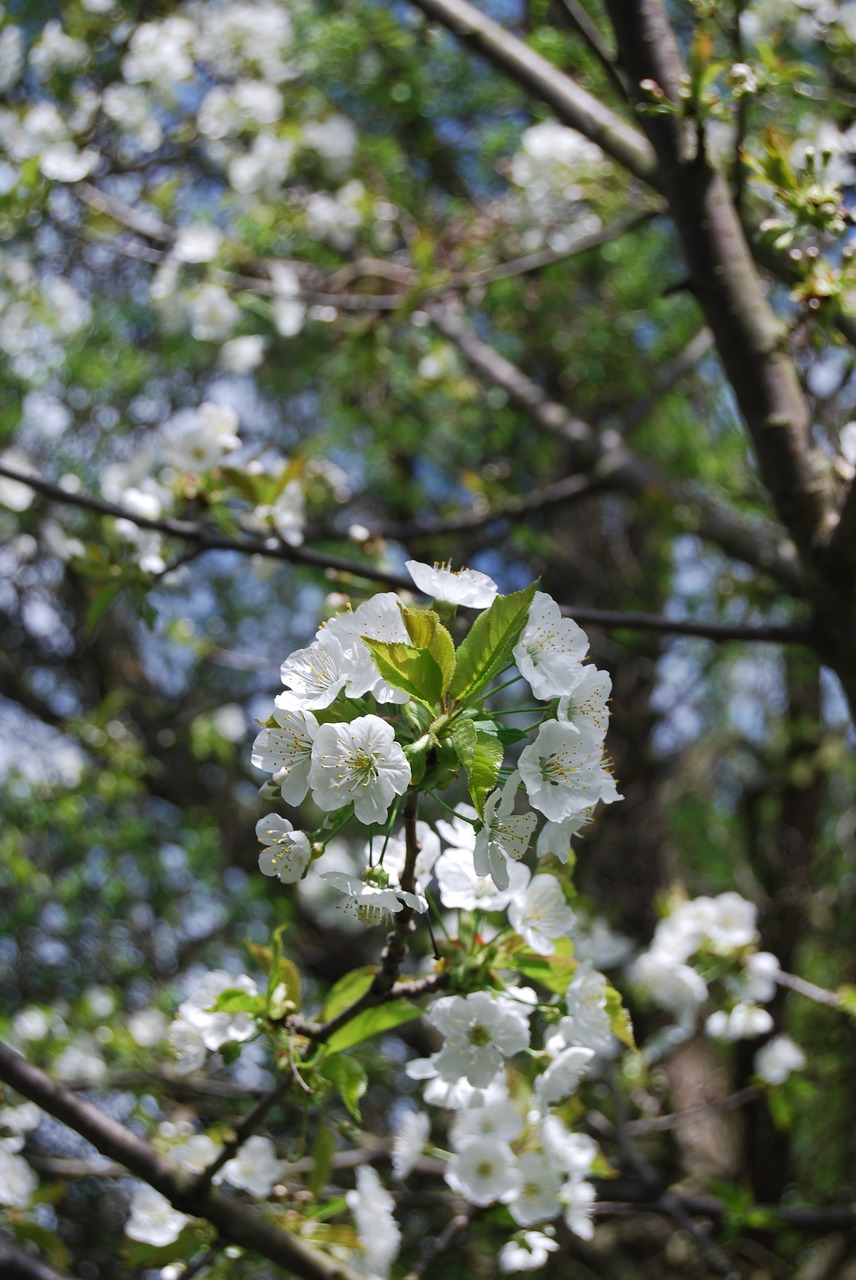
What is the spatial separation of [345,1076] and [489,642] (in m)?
0.52

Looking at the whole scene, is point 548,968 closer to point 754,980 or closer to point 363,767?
point 363,767

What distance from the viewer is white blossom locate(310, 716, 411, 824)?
88 cm

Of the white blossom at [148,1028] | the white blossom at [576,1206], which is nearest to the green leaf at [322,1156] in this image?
the white blossom at [576,1206]

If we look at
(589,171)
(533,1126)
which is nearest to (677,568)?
(589,171)

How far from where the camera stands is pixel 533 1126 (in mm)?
1519

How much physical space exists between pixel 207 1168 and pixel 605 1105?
5.42ft

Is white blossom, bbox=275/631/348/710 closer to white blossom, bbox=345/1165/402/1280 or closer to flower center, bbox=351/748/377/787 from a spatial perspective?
flower center, bbox=351/748/377/787

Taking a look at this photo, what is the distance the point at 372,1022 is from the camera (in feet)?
3.72

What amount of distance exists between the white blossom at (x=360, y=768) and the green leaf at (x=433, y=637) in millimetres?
68

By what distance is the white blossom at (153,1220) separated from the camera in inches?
56.2

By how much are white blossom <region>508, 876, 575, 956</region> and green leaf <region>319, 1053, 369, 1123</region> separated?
0.22m

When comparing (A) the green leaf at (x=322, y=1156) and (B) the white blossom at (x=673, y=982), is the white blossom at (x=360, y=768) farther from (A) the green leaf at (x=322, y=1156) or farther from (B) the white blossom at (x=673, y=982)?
(B) the white blossom at (x=673, y=982)

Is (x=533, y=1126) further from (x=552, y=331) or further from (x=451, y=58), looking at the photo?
(x=451, y=58)

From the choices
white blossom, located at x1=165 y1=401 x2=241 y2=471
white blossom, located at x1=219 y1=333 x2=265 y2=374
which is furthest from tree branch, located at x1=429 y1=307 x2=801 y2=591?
white blossom, located at x1=165 y1=401 x2=241 y2=471
